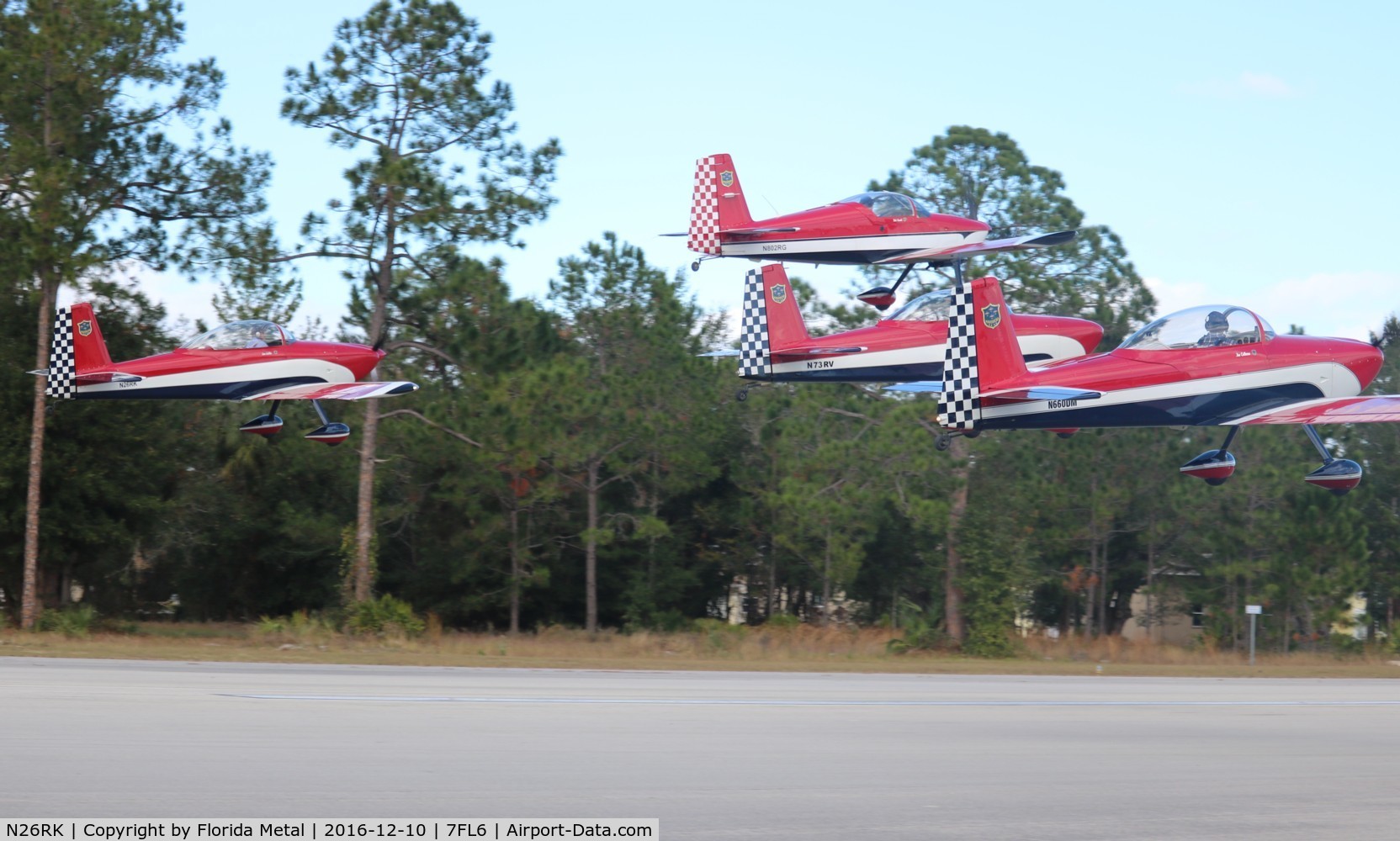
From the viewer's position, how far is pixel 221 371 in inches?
1020

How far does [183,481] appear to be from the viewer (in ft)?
152

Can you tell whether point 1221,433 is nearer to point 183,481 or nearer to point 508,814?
point 183,481

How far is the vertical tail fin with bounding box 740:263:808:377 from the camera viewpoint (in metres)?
26.9

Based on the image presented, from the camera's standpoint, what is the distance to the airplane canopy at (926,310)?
25578 millimetres

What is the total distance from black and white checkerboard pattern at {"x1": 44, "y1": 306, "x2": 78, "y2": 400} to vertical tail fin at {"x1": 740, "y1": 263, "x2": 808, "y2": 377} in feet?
42.5

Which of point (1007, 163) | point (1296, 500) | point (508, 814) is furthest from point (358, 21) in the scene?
point (1296, 500)

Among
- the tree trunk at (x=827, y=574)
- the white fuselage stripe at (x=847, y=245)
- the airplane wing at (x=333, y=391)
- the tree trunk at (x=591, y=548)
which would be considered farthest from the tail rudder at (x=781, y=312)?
the tree trunk at (x=591, y=548)

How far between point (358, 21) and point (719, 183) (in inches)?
429

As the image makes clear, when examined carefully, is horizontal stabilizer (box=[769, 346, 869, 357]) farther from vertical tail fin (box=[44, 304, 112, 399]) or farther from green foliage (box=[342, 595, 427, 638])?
vertical tail fin (box=[44, 304, 112, 399])

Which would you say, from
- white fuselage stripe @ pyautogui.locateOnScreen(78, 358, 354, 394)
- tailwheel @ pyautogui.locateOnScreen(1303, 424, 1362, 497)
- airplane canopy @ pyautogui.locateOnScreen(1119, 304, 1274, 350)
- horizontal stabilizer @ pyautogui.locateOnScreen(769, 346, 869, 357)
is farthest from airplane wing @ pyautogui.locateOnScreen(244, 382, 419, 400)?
tailwheel @ pyautogui.locateOnScreen(1303, 424, 1362, 497)

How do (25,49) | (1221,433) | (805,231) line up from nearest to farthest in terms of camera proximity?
1. (805,231)
2. (25,49)
3. (1221,433)

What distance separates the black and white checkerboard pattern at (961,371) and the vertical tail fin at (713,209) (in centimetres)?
785

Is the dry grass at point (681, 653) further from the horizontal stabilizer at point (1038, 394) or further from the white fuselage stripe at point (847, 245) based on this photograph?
the white fuselage stripe at point (847, 245)

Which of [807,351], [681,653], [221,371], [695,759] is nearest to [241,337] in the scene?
[221,371]
